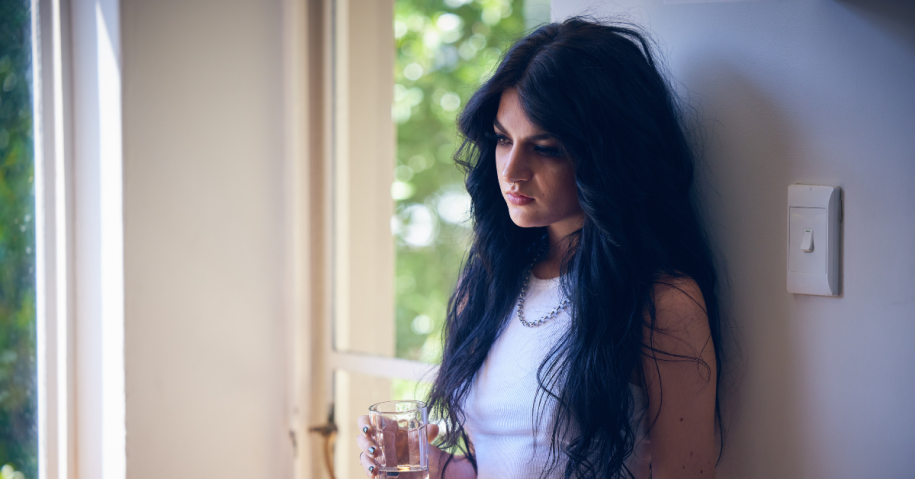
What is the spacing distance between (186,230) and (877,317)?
1.25m

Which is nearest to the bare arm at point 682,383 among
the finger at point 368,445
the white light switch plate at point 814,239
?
the white light switch plate at point 814,239

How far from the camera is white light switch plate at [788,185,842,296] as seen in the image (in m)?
0.85

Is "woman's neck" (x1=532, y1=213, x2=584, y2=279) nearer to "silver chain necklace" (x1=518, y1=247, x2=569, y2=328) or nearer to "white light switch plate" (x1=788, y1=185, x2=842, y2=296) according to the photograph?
"silver chain necklace" (x1=518, y1=247, x2=569, y2=328)

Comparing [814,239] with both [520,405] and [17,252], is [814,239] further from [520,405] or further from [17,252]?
[17,252]

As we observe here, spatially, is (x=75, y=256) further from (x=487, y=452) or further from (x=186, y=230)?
(x=487, y=452)

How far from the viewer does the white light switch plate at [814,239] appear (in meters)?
0.85

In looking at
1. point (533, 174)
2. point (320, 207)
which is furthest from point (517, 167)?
point (320, 207)

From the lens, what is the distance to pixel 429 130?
3859 millimetres

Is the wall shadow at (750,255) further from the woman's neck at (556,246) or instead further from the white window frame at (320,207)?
the white window frame at (320,207)

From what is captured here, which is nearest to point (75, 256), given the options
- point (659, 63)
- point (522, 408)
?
point (522, 408)

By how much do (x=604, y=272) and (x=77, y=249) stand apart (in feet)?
3.53

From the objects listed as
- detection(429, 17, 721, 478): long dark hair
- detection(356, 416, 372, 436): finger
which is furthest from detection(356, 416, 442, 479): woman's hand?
detection(429, 17, 721, 478): long dark hair

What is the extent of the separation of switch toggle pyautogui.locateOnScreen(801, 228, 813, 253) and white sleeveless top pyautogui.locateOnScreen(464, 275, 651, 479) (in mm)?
293

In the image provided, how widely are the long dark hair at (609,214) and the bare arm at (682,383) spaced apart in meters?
0.02
